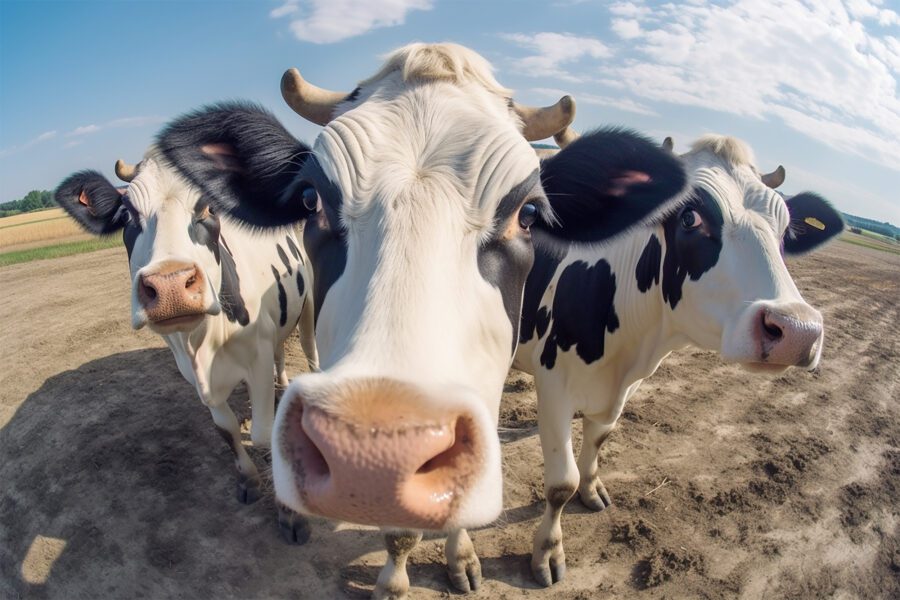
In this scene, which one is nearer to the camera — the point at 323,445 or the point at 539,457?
the point at 323,445

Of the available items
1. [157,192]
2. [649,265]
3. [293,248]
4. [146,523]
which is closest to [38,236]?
[293,248]

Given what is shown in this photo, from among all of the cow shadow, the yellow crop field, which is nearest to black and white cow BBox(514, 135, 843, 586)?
the cow shadow

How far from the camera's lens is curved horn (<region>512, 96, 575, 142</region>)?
7.96 feet

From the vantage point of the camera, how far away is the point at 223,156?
8.23ft

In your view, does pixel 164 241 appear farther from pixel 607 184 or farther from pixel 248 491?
pixel 607 184

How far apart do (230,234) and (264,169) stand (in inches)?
95.3

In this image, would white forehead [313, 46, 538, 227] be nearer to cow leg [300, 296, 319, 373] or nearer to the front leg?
the front leg

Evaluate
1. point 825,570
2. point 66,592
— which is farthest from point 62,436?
point 825,570

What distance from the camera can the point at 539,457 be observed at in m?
5.27

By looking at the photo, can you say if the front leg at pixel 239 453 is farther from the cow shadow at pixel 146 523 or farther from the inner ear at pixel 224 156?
the inner ear at pixel 224 156

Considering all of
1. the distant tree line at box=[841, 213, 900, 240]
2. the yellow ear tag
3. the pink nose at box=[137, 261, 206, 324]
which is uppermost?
the yellow ear tag

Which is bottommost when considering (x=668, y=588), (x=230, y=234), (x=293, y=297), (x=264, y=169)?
(x=668, y=588)

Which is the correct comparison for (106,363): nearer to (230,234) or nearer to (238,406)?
(238,406)

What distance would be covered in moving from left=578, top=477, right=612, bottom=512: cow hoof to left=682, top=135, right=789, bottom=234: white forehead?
8.62 feet
